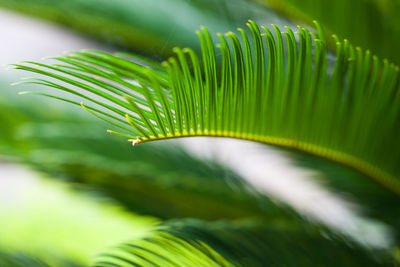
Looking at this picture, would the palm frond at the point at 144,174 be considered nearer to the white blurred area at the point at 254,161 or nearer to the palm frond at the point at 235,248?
the white blurred area at the point at 254,161

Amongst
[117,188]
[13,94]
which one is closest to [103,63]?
[117,188]

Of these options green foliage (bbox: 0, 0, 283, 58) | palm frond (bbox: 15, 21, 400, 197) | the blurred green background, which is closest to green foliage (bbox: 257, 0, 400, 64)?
the blurred green background

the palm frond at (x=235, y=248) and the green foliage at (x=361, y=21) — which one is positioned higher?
the green foliage at (x=361, y=21)

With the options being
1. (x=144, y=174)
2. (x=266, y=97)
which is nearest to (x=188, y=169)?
(x=144, y=174)

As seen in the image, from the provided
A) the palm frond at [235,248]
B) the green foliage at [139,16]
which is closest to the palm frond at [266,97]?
the palm frond at [235,248]

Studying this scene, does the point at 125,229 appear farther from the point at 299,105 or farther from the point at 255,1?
the point at 299,105
